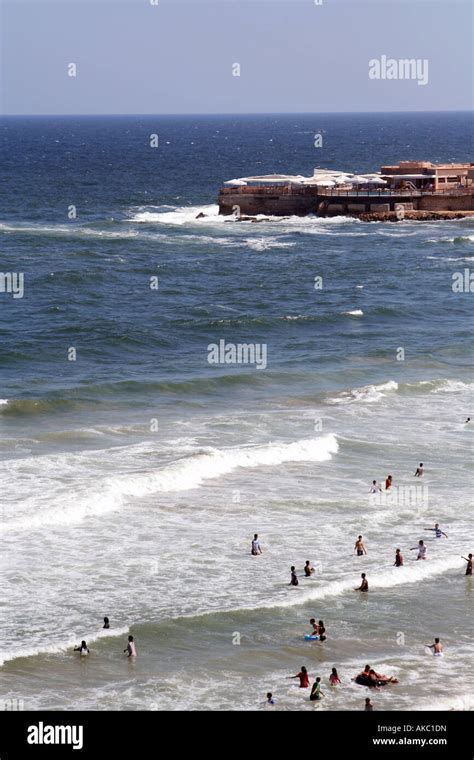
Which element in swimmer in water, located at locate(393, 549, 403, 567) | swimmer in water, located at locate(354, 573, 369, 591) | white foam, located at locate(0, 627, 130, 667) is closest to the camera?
white foam, located at locate(0, 627, 130, 667)

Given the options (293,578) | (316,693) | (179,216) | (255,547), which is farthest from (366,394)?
(179,216)

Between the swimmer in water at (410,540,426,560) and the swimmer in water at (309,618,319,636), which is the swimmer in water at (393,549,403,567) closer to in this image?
the swimmer in water at (410,540,426,560)

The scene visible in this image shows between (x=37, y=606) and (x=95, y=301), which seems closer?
(x=37, y=606)

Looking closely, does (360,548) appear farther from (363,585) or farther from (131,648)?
(131,648)

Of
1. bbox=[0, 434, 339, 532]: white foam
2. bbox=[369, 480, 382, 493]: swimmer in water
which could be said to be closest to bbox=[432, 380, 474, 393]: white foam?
bbox=[0, 434, 339, 532]: white foam

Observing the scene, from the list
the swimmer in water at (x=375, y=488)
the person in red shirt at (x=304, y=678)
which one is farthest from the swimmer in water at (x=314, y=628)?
the swimmer in water at (x=375, y=488)

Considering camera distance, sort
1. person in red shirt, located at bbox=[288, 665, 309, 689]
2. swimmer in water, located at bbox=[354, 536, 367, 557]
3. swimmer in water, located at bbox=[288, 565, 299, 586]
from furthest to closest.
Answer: swimmer in water, located at bbox=[354, 536, 367, 557] < swimmer in water, located at bbox=[288, 565, 299, 586] < person in red shirt, located at bbox=[288, 665, 309, 689]
